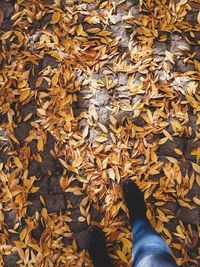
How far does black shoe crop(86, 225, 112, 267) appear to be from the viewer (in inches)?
94.0

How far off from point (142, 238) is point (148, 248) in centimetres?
13

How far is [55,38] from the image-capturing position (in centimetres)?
274

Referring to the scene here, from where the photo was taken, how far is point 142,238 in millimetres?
2236

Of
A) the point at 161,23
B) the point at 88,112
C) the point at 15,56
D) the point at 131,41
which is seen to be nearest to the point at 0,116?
the point at 15,56

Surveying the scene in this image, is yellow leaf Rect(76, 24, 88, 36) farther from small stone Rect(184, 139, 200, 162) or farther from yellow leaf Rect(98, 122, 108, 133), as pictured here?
small stone Rect(184, 139, 200, 162)

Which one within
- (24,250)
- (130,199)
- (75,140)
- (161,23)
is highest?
(161,23)

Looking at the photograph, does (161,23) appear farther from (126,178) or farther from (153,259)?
(153,259)

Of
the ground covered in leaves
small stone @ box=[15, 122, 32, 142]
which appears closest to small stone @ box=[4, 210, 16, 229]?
the ground covered in leaves

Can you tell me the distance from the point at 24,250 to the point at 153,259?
3.20 ft

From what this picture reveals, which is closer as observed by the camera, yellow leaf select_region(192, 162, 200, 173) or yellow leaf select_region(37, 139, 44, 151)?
yellow leaf select_region(192, 162, 200, 173)

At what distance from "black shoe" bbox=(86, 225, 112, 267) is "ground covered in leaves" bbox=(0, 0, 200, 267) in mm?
72

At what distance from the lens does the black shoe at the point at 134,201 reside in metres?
2.40

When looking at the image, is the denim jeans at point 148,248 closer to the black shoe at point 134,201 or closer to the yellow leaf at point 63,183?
the black shoe at point 134,201

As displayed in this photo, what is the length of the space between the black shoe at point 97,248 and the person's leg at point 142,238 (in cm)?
24
